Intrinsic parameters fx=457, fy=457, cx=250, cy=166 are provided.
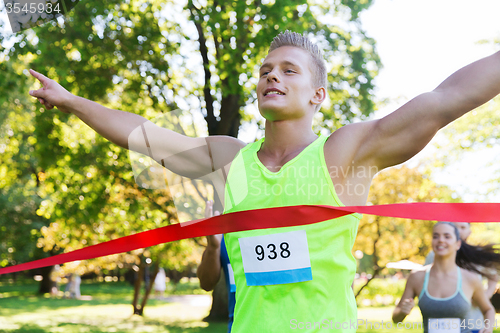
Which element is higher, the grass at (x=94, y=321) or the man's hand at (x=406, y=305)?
the man's hand at (x=406, y=305)

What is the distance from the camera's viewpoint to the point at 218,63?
8359 mm

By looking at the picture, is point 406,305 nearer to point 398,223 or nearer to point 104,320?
point 398,223

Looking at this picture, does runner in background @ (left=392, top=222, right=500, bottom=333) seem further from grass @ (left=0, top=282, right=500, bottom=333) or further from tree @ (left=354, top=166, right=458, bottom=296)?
tree @ (left=354, top=166, right=458, bottom=296)

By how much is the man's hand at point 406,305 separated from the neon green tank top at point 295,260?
2558 mm

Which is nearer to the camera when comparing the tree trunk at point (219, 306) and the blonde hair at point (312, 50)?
the blonde hair at point (312, 50)

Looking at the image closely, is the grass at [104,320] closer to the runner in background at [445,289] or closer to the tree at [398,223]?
the tree at [398,223]

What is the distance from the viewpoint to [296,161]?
64.7 inches

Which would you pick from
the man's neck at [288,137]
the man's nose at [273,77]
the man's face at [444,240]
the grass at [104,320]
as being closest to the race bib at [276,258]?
the man's neck at [288,137]

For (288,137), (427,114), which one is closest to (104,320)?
(288,137)

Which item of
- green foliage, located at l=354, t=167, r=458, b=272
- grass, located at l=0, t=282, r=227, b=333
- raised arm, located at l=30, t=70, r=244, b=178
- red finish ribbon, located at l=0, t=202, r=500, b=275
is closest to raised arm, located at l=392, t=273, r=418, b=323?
red finish ribbon, located at l=0, t=202, r=500, b=275

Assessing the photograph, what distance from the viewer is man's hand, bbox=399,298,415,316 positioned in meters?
3.86

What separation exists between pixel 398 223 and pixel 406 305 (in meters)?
11.3

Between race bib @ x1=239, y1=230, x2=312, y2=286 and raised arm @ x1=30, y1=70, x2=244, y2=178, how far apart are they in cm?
38

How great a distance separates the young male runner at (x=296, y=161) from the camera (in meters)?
1.42
